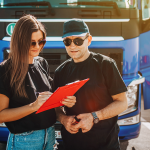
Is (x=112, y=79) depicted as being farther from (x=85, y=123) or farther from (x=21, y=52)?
(x=21, y=52)

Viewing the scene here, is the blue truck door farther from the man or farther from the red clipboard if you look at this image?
the red clipboard

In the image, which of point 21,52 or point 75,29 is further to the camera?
point 75,29

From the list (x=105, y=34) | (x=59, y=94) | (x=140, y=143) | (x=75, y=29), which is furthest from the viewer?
(x=140, y=143)

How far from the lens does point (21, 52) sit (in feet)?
4.52

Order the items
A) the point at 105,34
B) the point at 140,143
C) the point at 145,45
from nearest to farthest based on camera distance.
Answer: the point at 105,34
the point at 145,45
the point at 140,143

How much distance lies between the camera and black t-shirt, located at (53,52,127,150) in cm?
148

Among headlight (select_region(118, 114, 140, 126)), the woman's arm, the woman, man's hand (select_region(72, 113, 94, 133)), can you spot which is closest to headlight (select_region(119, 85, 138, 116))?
headlight (select_region(118, 114, 140, 126))

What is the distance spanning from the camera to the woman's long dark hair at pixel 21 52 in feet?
4.35

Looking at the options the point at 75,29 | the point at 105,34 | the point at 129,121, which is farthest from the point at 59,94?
the point at 129,121

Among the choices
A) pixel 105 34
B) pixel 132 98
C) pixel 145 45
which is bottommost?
pixel 132 98

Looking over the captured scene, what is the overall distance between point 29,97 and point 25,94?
0.05 metres

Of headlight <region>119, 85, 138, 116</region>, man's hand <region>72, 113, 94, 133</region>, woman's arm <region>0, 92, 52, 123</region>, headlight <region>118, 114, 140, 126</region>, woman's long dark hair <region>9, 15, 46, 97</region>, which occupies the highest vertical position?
woman's long dark hair <region>9, 15, 46, 97</region>

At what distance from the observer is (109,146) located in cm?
149

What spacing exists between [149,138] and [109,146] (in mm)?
2142
